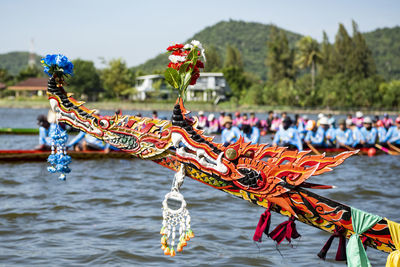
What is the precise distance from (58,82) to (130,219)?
15.2ft

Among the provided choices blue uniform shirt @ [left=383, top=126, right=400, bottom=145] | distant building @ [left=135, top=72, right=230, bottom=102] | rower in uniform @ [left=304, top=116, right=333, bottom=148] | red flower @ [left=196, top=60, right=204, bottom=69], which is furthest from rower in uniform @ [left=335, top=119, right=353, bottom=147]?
distant building @ [left=135, top=72, right=230, bottom=102]

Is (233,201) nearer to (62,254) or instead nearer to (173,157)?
(62,254)

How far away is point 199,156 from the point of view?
380cm

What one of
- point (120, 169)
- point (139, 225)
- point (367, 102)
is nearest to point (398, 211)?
point (139, 225)

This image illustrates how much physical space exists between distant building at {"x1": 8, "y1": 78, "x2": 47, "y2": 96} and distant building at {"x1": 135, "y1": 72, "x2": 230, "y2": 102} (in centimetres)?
1838

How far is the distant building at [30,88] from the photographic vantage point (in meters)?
86.1

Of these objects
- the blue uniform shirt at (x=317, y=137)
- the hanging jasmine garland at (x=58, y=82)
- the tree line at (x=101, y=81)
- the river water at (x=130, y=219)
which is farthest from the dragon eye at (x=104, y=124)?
the tree line at (x=101, y=81)

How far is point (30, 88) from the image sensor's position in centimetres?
8625

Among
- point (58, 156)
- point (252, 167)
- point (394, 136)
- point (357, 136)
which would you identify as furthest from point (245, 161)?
point (394, 136)

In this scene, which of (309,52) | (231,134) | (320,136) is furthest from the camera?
(309,52)

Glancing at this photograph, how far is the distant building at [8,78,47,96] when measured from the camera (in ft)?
282

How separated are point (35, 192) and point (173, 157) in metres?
7.79

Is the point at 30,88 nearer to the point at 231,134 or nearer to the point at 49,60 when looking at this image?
the point at 231,134

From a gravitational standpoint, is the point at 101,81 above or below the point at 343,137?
above
